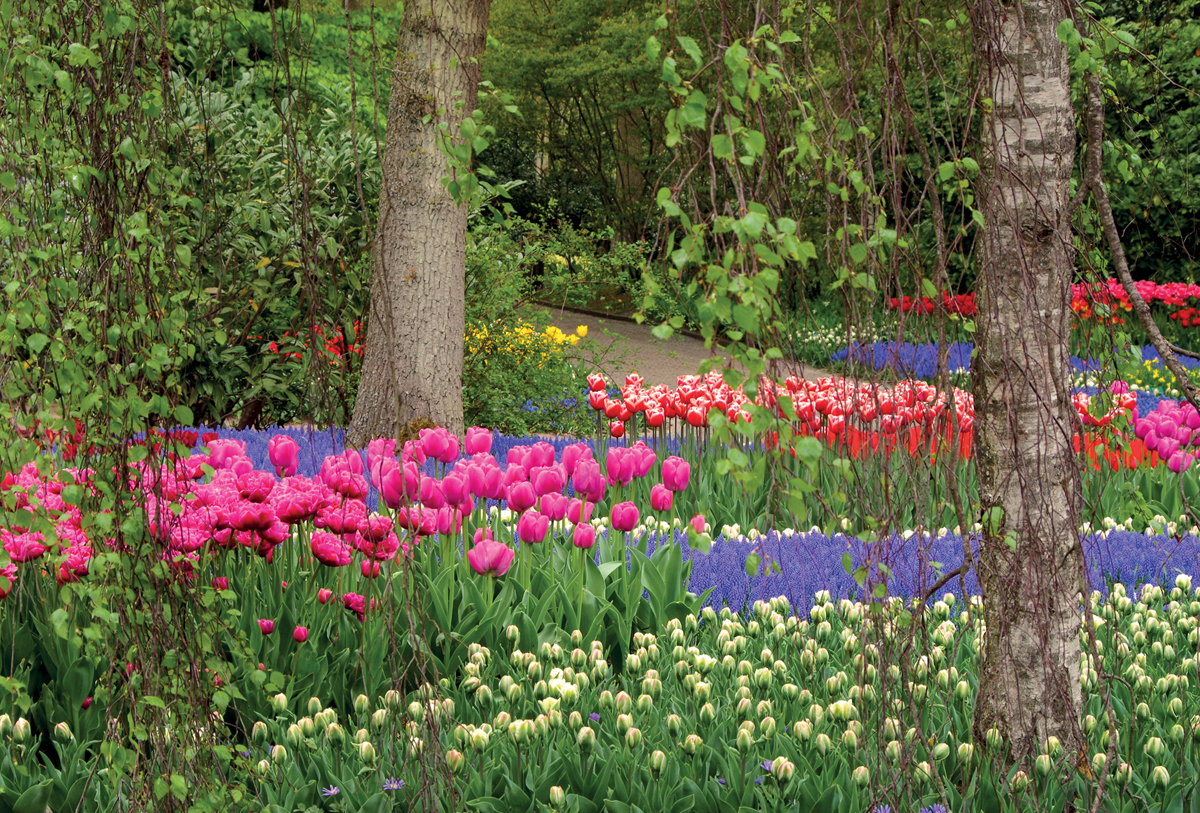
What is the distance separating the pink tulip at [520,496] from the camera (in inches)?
129

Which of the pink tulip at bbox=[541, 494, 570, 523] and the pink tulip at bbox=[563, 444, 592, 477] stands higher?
the pink tulip at bbox=[563, 444, 592, 477]

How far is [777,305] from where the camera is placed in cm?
146

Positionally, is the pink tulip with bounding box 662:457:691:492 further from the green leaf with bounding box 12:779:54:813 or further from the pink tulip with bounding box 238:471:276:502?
the green leaf with bounding box 12:779:54:813

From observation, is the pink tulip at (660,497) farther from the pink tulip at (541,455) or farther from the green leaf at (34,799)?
the green leaf at (34,799)

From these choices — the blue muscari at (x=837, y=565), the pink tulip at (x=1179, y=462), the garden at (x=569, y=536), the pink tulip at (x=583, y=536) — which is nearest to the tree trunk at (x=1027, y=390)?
the garden at (x=569, y=536)

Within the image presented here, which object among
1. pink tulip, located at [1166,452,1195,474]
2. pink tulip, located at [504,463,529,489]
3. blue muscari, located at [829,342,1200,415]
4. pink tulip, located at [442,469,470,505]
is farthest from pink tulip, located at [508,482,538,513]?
pink tulip, located at [1166,452,1195,474]

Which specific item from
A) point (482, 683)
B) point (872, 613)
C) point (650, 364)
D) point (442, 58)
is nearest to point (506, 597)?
point (482, 683)

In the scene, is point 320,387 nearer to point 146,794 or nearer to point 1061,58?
point 146,794

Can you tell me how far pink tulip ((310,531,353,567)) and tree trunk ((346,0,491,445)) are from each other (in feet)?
7.73

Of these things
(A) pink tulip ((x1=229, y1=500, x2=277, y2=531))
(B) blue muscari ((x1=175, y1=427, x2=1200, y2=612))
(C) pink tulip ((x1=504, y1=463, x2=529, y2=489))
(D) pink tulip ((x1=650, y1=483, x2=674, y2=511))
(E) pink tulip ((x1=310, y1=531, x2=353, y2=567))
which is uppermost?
(A) pink tulip ((x1=229, y1=500, x2=277, y2=531))

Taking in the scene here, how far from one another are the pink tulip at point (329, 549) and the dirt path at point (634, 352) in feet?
20.1

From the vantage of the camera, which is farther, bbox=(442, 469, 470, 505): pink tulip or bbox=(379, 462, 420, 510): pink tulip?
bbox=(442, 469, 470, 505): pink tulip

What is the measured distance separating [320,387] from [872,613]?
41.2 inches

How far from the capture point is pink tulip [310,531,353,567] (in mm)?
2789
